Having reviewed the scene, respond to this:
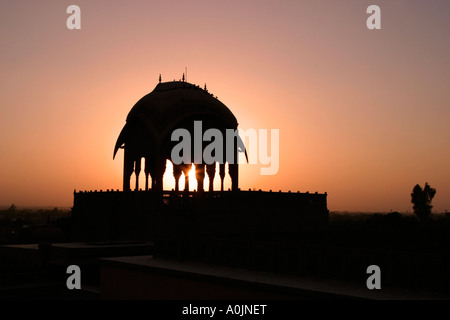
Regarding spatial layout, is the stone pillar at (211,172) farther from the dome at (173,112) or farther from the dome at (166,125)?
the dome at (173,112)

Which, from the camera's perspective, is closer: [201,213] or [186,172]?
[201,213]

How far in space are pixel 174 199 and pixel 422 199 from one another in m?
57.9

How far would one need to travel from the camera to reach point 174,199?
2722cm

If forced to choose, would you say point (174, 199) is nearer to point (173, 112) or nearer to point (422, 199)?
point (173, 112)

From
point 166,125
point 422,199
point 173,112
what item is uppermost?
point 173,112

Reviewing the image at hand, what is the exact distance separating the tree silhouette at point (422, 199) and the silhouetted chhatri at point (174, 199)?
2020 inches

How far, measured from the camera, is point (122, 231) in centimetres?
2772

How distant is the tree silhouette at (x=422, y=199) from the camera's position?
76.1 metres

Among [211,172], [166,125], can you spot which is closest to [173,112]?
[166,125]

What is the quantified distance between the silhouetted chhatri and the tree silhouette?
51296 millimetres

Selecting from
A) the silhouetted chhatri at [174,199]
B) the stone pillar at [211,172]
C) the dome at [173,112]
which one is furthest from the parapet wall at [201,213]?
the stone pillar at [211,172]
